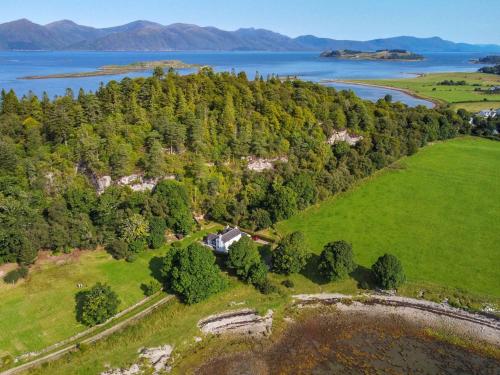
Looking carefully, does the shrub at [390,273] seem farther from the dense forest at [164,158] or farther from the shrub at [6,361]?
the shrub at [6,361]

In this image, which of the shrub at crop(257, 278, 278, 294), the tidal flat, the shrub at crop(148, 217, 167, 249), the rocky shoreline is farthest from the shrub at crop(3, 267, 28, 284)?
the rocky shoreline

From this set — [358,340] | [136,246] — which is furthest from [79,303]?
[358,340]

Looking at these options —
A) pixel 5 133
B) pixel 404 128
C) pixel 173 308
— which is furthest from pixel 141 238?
pixel 404 128

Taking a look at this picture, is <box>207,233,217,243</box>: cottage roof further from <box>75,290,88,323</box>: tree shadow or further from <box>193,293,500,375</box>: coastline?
<box>75,290,88,323</box>: tree shadow

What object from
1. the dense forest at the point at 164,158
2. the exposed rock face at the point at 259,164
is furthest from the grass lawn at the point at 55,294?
the exposed rock face at the point at 259,164

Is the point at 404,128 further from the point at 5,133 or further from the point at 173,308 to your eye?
the point at 5,133
